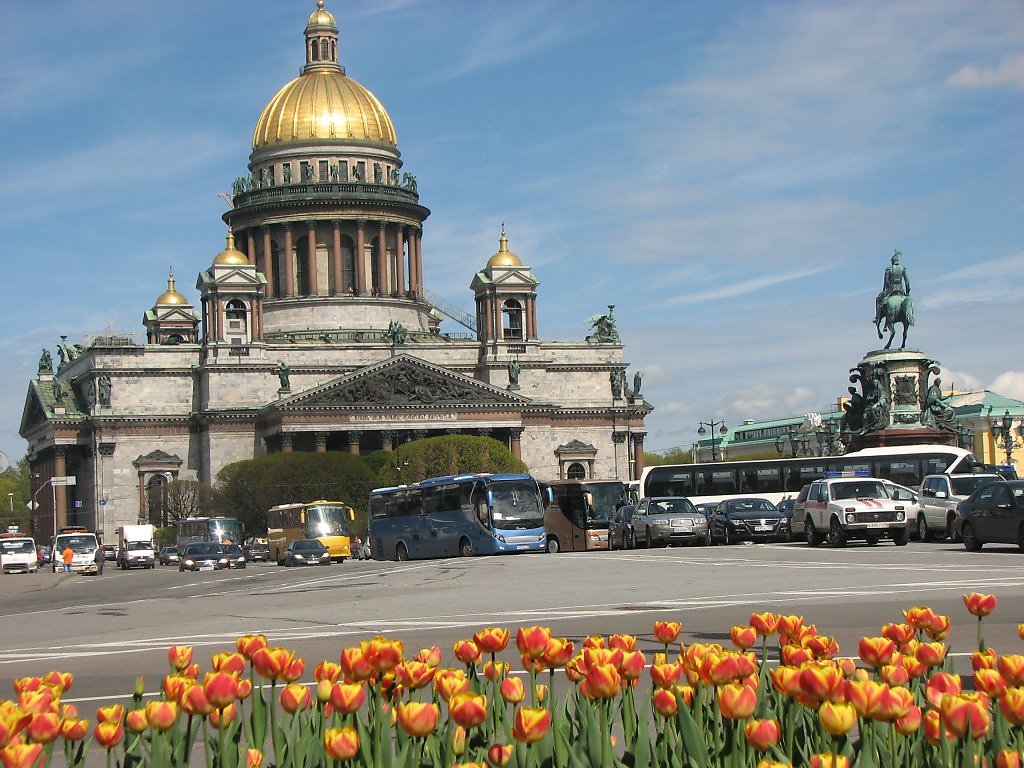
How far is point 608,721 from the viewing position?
6.48 meters

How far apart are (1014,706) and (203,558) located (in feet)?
195

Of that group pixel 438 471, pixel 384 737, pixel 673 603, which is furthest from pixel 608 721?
pixel 438 471

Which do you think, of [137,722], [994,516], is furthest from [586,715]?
[994,516]

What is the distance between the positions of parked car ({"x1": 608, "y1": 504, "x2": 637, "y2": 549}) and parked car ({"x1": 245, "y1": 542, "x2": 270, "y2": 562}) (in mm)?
33781

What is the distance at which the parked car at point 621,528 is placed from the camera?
5019cm

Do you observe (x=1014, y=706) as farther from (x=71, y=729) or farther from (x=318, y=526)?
(x=318, y=526)

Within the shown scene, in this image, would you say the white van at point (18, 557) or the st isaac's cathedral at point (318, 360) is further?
the st isaac's cathedral at point (318, 360)

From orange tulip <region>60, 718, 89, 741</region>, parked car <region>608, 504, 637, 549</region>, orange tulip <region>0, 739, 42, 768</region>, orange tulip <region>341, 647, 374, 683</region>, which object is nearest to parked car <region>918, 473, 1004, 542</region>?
parked car <region>608, 504, 637, 549</region>

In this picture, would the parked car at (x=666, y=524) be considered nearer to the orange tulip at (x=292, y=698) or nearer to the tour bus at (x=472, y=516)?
the tour bus at (x=472, y=516)

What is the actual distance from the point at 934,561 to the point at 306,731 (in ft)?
87.2

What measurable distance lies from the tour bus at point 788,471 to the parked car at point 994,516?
20518 millimetres

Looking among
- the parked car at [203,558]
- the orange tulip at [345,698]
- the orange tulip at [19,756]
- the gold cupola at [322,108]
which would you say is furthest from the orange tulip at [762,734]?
the gold cupola at [322,108]

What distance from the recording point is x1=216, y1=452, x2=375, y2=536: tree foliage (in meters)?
91.7

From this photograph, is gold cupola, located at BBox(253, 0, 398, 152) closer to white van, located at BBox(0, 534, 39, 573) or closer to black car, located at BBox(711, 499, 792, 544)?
white van, located at BBox(0, 534, 39, 573)
